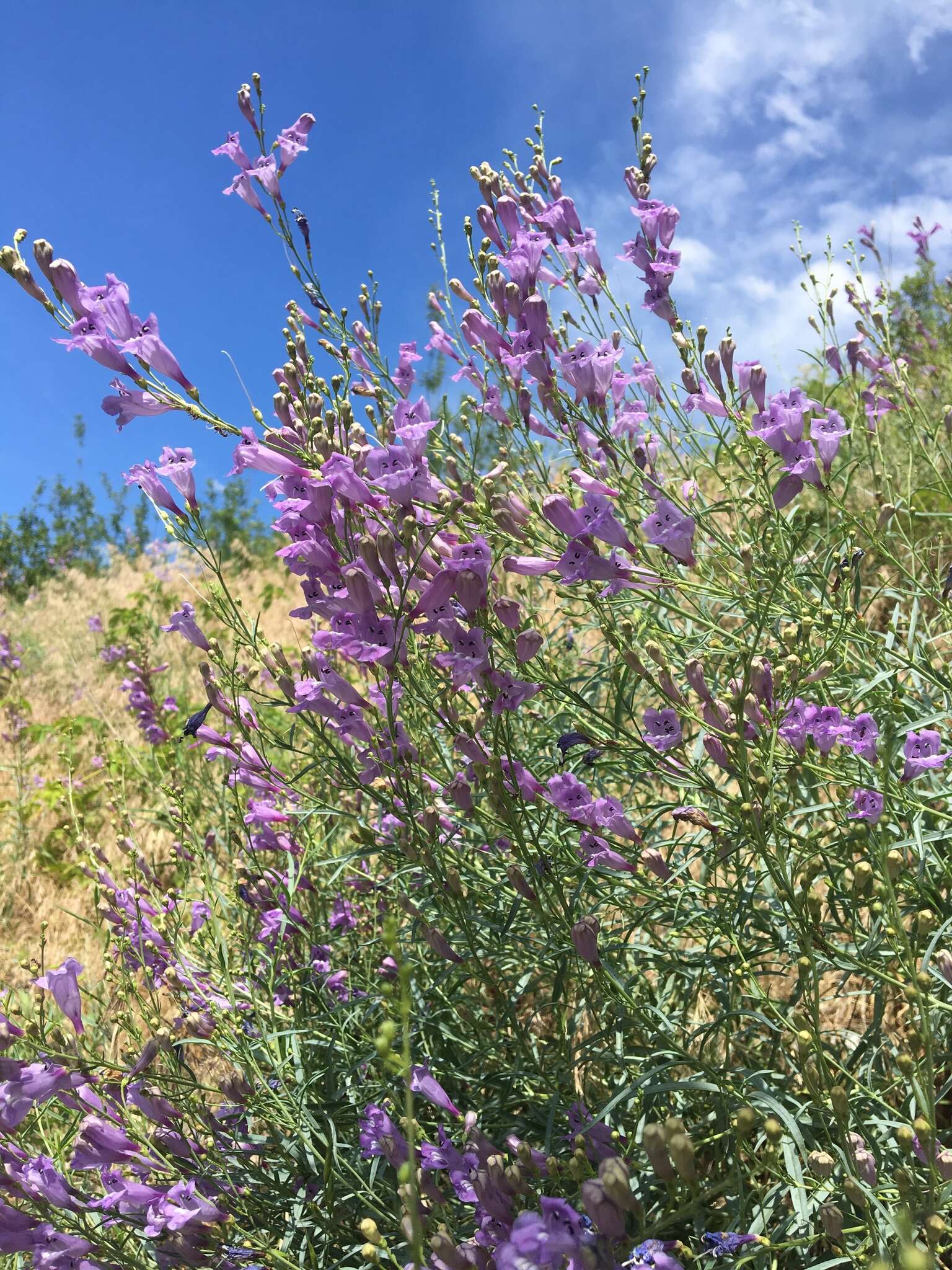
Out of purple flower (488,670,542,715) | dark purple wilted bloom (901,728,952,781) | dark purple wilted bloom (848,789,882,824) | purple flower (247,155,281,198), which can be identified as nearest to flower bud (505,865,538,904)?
purple flower (488,670,542,715)

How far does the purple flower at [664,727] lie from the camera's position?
5.72 feet

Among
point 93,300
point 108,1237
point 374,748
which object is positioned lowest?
point 108,1237

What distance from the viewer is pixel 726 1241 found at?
135cm

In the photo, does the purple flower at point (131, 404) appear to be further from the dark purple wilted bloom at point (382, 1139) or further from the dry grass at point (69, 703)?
the dark purple wilted bloom at point (382, 1139)

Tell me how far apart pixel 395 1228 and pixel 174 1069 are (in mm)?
607

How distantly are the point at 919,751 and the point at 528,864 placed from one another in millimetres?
934

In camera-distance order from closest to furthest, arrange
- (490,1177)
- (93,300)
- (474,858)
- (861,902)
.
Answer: (490,1177), (861,902), (93,300), (474,858)

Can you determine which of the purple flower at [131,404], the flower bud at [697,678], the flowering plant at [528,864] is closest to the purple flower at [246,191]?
the flowering plant at [528,864]

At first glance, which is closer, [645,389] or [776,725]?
[776,725]

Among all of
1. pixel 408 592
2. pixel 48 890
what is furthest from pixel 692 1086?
pixel 48 890

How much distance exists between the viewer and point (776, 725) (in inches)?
61.7

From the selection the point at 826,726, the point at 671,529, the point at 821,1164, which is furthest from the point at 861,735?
the point at 821,1164

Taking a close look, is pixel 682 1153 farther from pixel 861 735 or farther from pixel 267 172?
pixel 267 172

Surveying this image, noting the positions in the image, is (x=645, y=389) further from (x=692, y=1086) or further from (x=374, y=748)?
(x=692, y=1086)
